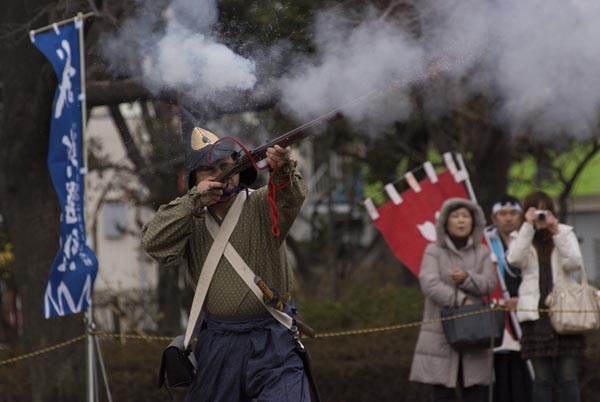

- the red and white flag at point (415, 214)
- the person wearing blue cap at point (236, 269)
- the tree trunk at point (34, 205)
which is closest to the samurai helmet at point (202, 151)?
the person wearing blue cap at point (236, 269)

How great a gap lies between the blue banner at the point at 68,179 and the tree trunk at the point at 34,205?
1.63m

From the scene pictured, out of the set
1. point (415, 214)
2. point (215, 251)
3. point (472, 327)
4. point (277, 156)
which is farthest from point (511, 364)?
point (277, 156)

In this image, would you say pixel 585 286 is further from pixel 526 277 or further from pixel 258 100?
pixel 258 100

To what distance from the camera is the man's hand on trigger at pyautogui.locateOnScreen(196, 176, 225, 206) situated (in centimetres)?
513

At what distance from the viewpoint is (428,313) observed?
8.27 m

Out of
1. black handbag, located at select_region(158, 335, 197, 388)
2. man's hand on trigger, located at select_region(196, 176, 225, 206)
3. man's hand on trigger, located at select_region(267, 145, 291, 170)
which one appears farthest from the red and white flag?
man's hand on trigger, located at select_region(267, 145, 291, 170)

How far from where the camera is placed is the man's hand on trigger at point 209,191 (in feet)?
16.8

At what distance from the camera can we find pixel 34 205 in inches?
382

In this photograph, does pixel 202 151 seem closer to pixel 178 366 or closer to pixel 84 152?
pixel 178 366

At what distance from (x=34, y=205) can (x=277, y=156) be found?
5.33 meters

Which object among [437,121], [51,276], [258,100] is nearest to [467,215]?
[258,100]

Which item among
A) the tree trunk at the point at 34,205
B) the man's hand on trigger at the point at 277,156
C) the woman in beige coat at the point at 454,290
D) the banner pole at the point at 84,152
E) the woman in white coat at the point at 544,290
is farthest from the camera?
the tree trunk at the point at 34,205

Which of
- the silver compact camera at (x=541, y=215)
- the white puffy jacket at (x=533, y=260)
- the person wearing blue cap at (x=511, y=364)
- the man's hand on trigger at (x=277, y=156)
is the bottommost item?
the person wearing blue cap at (x=511, y=364)

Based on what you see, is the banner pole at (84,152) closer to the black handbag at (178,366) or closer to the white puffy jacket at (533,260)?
the black handbag at (178,366)
